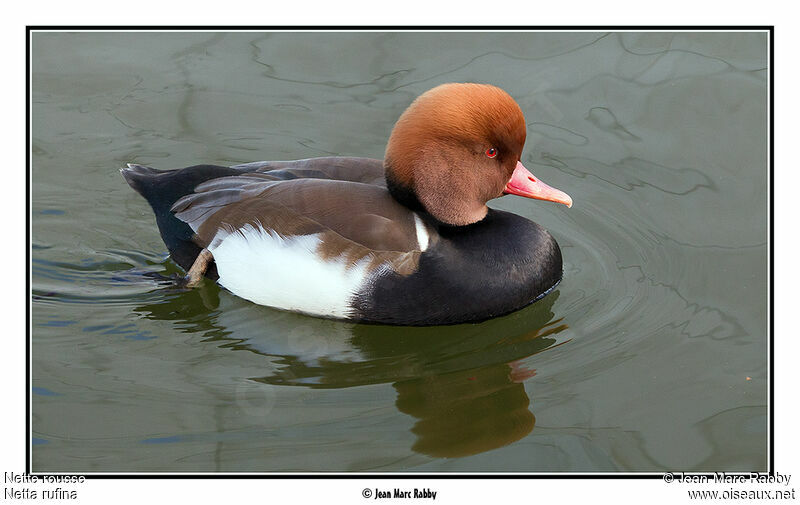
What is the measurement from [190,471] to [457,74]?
3.95 meters

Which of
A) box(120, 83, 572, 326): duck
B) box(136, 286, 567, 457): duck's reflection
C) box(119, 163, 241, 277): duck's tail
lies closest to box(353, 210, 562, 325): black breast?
box(120, 83, 572, 326): duck

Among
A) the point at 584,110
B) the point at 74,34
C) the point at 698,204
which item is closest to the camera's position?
the point at 698,204

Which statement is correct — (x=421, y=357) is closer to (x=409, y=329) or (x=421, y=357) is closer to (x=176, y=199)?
(x=409, y=329)

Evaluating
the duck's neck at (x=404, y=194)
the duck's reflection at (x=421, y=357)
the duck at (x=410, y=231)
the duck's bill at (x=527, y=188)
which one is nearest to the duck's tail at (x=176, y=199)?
the duck at (x=410, y=231)

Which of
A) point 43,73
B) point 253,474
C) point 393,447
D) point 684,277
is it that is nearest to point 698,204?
point 684,277

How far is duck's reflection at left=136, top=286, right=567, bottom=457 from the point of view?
499 centimetres

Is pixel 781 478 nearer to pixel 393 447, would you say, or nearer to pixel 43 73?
pixel 393 447

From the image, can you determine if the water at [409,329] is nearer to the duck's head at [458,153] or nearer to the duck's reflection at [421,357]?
the duck's reflection at [421,357]

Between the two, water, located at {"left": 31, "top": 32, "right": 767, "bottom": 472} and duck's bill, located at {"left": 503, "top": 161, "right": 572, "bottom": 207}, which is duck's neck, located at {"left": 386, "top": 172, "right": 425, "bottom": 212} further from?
water, located at {"left": 31, "top": 32, "right": 767, "bottom": 472}

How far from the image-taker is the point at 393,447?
190 inches

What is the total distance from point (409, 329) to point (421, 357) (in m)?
0.21

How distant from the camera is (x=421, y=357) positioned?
537 centimetres

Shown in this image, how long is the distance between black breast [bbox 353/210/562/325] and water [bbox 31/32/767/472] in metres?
0.14

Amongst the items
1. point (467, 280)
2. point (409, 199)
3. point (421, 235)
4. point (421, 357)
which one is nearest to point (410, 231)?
point (421, 235)
